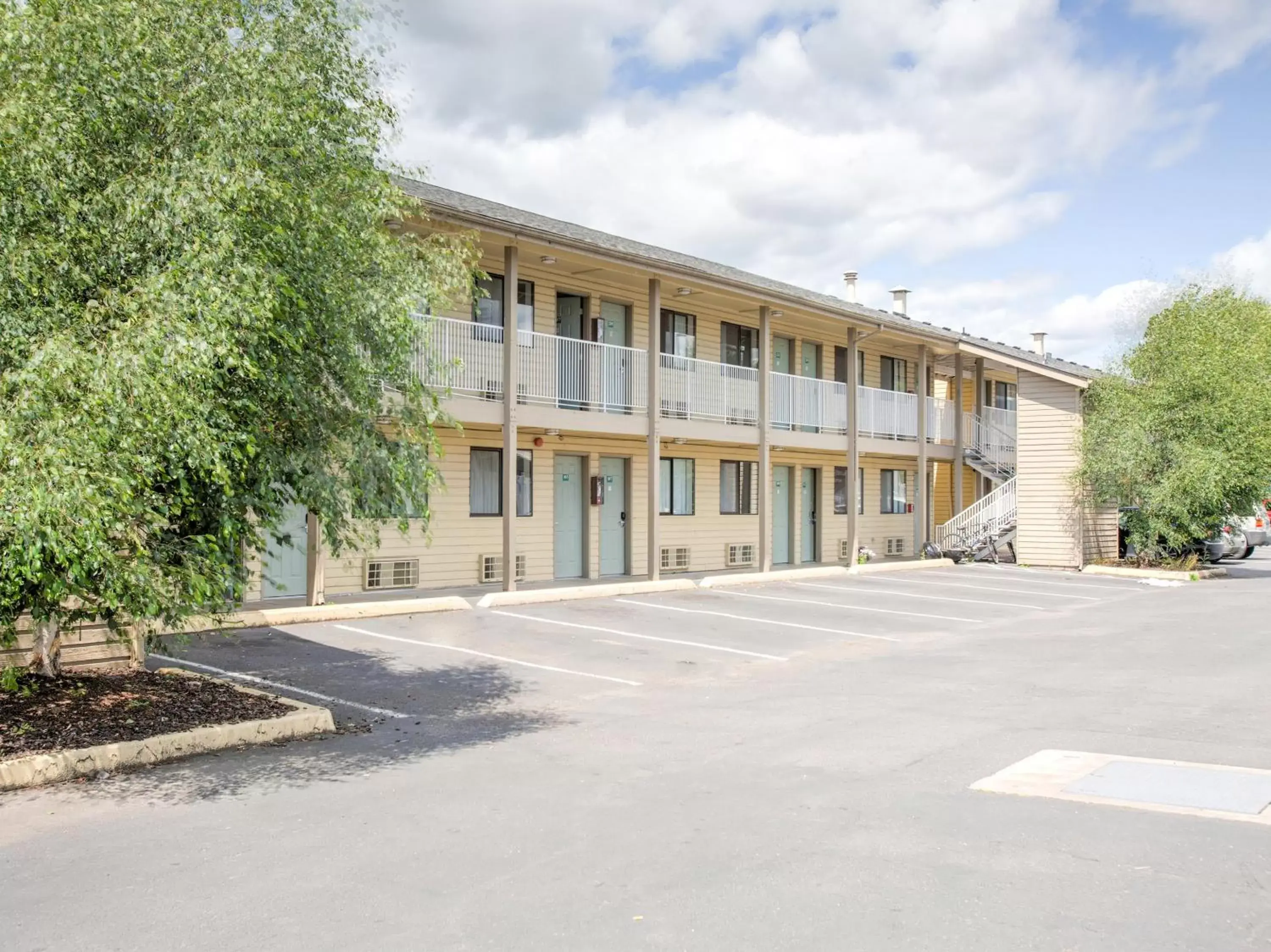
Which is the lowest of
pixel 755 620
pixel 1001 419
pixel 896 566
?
pixel 755 620

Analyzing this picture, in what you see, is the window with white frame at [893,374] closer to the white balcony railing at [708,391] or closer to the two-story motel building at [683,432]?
the two-story motel building at [683,432]

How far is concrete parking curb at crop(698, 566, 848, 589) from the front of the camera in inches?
774

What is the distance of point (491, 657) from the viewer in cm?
1204

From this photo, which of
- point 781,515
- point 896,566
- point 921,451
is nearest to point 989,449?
point 921,451

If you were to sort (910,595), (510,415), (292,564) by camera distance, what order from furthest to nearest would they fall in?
(910,595) < (510,415) < (292,564)

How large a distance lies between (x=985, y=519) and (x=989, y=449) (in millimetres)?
2608

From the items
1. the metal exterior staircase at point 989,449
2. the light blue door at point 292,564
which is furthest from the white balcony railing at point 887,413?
the light blue door at point 292,564

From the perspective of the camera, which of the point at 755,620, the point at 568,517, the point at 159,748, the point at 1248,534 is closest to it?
the point at 159,748

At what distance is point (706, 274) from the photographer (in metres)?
19.3

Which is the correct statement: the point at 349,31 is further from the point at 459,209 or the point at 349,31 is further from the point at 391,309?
the point at 459,209

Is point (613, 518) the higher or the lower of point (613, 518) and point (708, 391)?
the lower

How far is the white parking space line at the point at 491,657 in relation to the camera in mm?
10898

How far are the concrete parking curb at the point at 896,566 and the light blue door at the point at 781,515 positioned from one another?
1918mm

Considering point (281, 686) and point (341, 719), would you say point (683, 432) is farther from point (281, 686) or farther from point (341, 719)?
point (341, 719)
